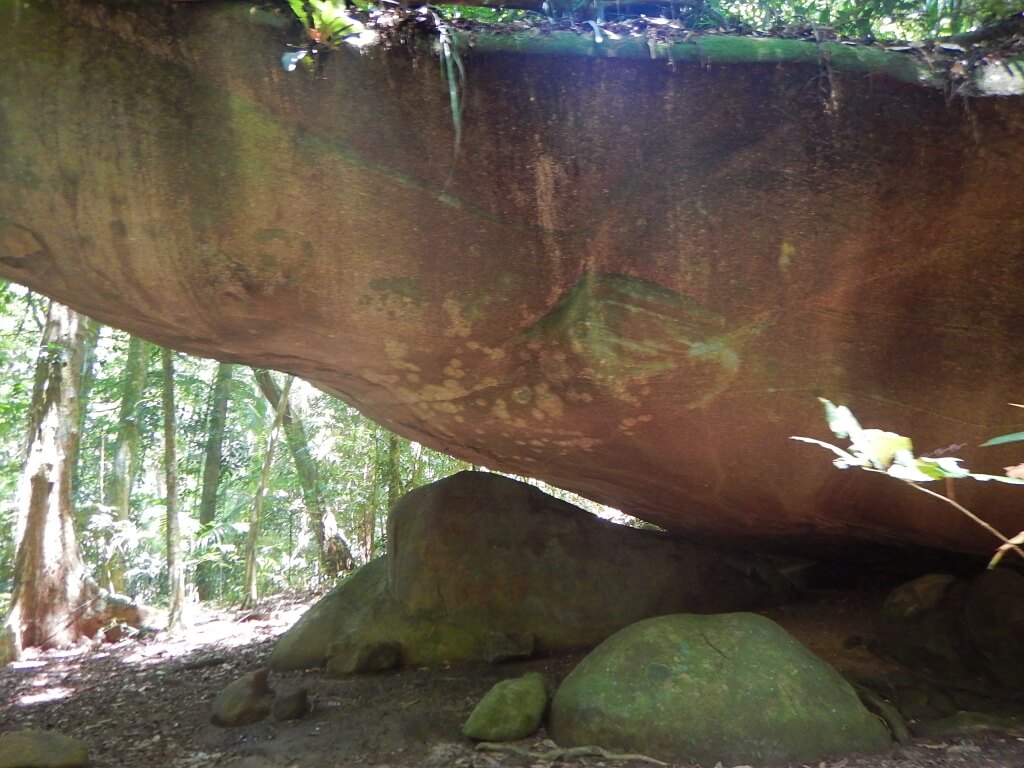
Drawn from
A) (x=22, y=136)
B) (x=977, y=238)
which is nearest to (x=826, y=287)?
(x=977, y=238)

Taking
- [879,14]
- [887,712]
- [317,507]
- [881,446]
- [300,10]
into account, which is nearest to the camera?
[881,446]

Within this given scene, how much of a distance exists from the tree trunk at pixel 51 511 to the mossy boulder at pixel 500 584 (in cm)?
303

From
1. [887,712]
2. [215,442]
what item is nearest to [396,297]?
[887,712]

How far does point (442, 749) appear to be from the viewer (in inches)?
164

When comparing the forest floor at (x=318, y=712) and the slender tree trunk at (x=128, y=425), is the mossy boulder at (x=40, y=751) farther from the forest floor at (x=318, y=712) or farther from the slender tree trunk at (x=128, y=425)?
the slender tree trunk at (x=128, y=425)

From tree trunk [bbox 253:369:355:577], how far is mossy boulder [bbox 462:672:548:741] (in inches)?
295

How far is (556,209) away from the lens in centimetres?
414

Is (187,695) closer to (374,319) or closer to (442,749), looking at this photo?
(442,749)

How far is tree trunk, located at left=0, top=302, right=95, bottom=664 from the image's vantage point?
24.8ft

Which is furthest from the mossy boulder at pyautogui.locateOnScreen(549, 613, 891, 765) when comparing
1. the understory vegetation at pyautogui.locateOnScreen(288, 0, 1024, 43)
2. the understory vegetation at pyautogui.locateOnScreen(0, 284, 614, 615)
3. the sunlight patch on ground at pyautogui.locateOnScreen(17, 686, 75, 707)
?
the understory vegetation at pyautogui.locateOnScreen(0, 284, 614, 615)

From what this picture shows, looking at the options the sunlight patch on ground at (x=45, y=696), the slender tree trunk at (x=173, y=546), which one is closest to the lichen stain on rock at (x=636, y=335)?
the sunlight patch on ground at (x=45, y=696)

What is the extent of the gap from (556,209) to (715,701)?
2.56 metres

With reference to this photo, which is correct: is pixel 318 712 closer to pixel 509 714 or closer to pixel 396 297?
pixel 509 714

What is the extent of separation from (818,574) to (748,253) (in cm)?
352
